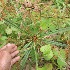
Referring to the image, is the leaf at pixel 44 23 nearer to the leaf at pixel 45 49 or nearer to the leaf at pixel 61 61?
the leaf at pixel 45 49

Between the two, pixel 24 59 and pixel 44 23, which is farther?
pixel 44 23

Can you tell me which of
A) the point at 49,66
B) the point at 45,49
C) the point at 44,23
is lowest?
the point at 49,66

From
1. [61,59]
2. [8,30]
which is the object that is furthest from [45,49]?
[8,30]

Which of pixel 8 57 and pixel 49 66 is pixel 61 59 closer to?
pixel 49 66

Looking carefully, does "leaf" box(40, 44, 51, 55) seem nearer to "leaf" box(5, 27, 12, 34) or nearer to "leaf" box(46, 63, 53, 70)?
"leaf" box(46, 63, 53, 70)

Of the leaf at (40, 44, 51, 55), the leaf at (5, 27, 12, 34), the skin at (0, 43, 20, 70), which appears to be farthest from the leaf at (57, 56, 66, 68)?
the leaf at (5, 27, 12, 34)

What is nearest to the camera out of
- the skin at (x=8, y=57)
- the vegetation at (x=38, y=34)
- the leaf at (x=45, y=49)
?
the skin at (x=8, y=57)

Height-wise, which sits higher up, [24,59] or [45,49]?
[45,49]

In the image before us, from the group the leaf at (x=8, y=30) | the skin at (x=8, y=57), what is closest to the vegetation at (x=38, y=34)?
the leaf at (x=8, y=30)
